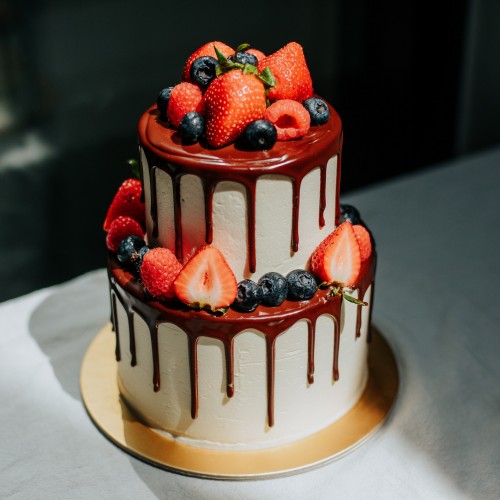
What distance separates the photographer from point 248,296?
71.0 inches

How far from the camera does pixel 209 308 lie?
1821 mm

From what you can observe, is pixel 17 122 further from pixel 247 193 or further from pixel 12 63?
pixel 247 193

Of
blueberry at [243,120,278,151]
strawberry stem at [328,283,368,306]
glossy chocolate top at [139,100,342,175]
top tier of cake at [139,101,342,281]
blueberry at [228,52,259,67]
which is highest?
blueberry at [228,52,259,67]

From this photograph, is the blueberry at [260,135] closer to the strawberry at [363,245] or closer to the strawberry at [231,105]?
the strawberry at [231,105]

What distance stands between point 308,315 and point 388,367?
1.91 ft

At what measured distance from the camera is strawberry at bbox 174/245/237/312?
1761mm

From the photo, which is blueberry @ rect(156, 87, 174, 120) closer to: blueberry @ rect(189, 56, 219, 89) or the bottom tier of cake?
blueberry @ rect(189, 56, 219, 89)

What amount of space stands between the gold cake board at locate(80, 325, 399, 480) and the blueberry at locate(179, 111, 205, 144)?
805 millimetres

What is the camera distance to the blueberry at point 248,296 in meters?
1.80

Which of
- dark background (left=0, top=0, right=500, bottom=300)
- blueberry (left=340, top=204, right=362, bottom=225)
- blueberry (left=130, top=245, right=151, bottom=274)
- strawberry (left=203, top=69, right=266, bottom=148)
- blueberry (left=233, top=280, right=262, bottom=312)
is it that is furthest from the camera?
dark background (left=0, top=0, right=500, bottom=300)

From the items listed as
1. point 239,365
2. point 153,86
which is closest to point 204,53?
point 239,365

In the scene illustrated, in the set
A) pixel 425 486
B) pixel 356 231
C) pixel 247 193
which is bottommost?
pixel 425 486

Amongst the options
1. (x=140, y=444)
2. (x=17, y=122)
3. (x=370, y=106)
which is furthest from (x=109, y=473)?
(x=370, y=106)

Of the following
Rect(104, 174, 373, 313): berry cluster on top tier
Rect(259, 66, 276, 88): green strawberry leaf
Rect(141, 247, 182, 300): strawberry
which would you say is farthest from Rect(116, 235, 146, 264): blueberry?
Rect(259, 66, 276, 88): green strawberry leaf
